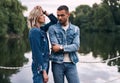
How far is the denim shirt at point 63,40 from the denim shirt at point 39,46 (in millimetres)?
171

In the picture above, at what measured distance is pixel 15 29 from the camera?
6262cm

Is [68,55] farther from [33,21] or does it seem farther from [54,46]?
[33,21]

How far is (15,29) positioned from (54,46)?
57691 millimetres

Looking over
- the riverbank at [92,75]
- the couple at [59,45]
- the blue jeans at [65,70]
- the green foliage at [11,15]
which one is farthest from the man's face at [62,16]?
the green foliage at [11,15]

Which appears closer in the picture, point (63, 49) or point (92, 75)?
point (63, 49)

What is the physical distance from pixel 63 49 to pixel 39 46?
13.9 inches

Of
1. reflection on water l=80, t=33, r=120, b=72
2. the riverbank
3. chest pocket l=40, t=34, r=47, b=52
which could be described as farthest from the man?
reflection on water l=80, t=33, r=120, b=72

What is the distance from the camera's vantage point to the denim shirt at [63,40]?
5348 millimetres

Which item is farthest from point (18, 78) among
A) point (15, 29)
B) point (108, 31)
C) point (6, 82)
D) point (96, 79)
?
point (108, 31)

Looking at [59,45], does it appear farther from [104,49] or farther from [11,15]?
[11,15]

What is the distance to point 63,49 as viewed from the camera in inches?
209

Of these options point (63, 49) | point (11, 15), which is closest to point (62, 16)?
point (63, 49)

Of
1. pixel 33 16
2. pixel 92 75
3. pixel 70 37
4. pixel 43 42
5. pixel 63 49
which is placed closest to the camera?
pixel 33 16

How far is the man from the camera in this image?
5336 mm
